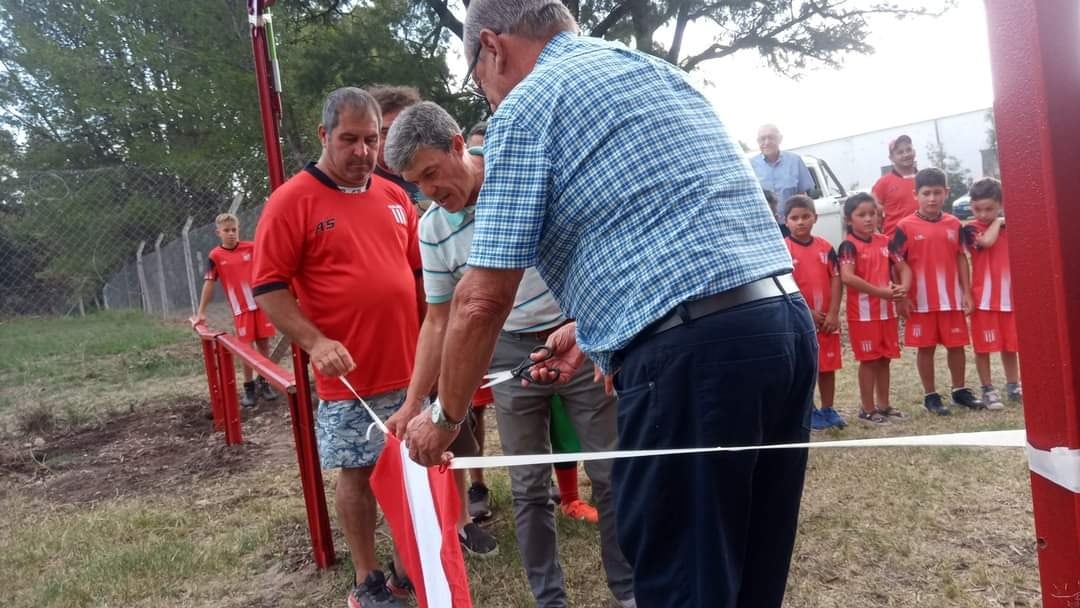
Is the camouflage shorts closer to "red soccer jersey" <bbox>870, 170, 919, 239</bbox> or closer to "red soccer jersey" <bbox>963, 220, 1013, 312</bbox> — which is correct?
"red soccer jersey" <bbox>963, 220, 1013, 312</bbox>

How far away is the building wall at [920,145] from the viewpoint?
27125mm

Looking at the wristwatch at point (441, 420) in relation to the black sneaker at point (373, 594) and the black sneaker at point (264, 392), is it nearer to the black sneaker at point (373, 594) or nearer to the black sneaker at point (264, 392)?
the black sneaker at point (373, 594)

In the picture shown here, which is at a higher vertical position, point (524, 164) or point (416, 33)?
point (416, 33)

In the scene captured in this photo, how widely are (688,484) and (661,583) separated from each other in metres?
0.24

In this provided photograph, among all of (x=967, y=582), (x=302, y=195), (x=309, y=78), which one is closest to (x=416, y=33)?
(x=309, y=78)

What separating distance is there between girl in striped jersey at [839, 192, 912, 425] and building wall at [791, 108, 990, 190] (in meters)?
23.2

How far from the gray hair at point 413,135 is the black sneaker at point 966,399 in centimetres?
444

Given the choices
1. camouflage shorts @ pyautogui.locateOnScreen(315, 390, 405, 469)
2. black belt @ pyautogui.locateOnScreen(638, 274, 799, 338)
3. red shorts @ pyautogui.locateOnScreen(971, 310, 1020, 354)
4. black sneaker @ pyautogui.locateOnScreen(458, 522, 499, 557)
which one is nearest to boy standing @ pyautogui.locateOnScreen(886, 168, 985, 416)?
red shorts @ pyautogui.locateOnScreen(971, 310, 1020, 354)

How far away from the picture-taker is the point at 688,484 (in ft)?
5.35

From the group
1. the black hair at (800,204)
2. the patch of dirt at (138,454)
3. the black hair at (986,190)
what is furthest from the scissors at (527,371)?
the black hair at (986,190)

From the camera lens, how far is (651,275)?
1.54m

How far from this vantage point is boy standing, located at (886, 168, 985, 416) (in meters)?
5.20

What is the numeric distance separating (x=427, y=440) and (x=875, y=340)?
162 inches

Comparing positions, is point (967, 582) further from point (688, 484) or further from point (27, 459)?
point (27, 459)
